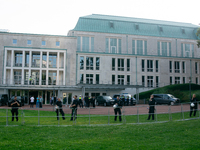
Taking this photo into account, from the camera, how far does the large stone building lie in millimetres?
44281

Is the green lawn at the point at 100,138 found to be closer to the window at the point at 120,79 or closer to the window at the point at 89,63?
the window at the point at 89,63

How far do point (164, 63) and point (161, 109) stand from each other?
129ft

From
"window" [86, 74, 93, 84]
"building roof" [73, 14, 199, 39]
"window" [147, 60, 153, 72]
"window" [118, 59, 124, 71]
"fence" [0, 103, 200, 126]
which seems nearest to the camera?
"fence" [0, 103, 200, 126]

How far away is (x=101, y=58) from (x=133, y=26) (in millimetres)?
13699

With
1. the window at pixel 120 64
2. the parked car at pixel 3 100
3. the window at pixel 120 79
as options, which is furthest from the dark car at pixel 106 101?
the window at pixel 120 64

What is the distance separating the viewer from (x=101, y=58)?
4934 centimetres

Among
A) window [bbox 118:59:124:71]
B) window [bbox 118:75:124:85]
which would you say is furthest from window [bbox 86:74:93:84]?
window [bbox 118:59:124:71]

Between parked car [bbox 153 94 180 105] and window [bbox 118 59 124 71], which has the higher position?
window [bbox 118 59 124 71]

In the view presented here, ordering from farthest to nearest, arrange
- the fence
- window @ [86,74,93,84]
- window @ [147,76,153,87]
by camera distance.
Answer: window @ [147,76,153,87] → window @ [86,74,93,84] → the fence

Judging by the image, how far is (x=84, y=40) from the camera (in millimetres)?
52031

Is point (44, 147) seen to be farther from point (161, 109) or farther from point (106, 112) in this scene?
point (161, 109)

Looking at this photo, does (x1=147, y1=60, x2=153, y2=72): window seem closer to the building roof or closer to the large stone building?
the large stone building

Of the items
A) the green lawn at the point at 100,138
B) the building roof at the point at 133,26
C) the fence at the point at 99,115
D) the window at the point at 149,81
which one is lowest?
the green lawn at the point at 100,138

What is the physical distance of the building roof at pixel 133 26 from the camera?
53719 millimetres
